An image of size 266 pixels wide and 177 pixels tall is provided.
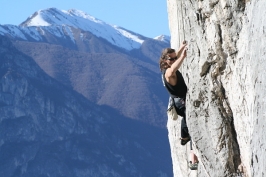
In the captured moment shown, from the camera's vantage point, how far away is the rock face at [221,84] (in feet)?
29.2

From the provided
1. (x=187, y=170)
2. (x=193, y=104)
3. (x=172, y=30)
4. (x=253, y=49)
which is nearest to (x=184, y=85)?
(x=193, y=104)

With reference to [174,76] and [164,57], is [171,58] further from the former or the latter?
[174,76]

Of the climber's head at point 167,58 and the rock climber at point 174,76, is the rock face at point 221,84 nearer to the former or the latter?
the rock climber at point 174,76

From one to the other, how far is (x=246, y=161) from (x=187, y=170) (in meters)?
4.26

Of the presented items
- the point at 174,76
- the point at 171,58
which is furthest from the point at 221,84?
the point at 171,58

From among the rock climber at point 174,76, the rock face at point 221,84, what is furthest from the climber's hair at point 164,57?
the rock face at point 221,84

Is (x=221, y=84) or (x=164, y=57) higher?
(x=164, y=57)

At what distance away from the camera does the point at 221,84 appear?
961 cm

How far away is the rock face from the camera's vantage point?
351 inches

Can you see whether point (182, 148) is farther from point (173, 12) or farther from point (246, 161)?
point (246, 161)

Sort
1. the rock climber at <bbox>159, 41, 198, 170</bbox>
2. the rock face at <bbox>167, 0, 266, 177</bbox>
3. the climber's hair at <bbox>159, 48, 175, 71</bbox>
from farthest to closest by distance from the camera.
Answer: the climber's hair at <bbox>159, 48, 175, 71</bbox> → the rock climber at <bbox>159, 41, 198, 170</bbox> → the rock face at <bbox>167, 0, 266, 177</bbox>

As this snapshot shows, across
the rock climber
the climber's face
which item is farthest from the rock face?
the climber's face

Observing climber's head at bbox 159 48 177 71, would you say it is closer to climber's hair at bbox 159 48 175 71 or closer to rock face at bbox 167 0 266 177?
climber's hair at bbox 159 48 175 71

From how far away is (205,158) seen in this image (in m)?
9.71
